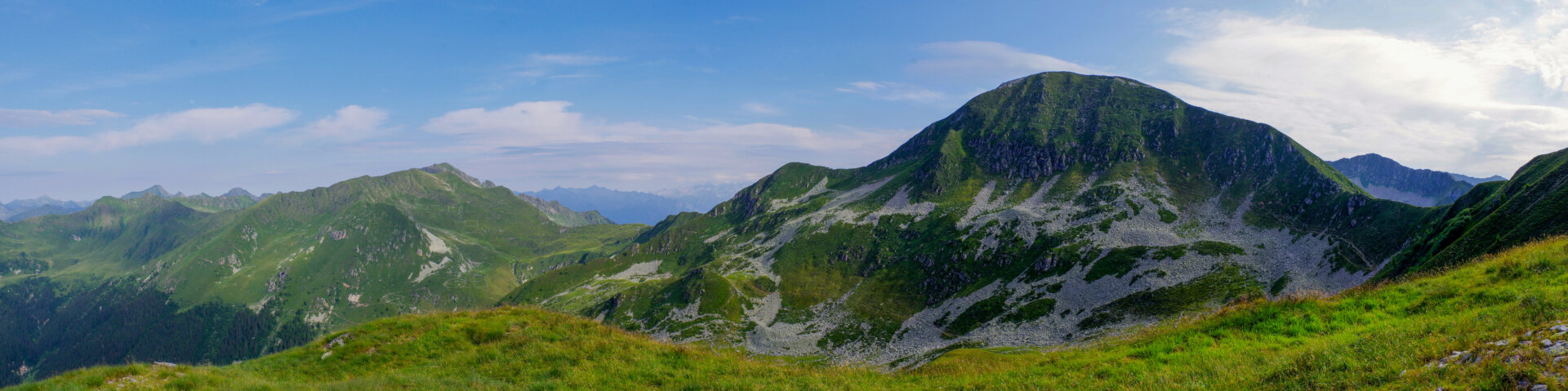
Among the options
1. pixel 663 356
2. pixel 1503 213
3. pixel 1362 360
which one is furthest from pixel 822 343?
pixel 1362 360

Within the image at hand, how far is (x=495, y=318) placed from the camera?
28656mm

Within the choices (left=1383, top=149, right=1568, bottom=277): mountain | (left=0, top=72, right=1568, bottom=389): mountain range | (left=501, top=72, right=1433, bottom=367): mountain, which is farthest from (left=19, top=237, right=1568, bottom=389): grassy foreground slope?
(left=501, top=72, right=1433, bottom=367): mountain

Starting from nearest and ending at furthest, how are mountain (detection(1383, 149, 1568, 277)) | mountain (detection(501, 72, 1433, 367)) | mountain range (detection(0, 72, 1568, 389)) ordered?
1. mountain range (detection(0, 72, 1568, 389))
2. mountain (detection(1383, 149, 1568, 277))
3. mountain (detection(501, 72, 1433, 367))

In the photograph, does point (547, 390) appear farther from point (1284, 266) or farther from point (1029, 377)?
point (1284, 266)

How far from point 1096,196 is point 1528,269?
191 m

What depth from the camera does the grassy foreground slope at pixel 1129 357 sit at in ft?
41.0

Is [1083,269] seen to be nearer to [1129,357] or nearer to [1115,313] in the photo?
[1115,313]

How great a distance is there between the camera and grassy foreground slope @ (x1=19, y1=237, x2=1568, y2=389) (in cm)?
1248

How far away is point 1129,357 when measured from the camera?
18.3m

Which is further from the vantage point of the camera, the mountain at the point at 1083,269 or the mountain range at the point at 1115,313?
the mountain at the point at 1083,269

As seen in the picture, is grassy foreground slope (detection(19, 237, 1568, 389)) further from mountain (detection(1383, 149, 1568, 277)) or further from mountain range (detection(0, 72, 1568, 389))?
mountain (detection(1383, 149, 1568, 277))

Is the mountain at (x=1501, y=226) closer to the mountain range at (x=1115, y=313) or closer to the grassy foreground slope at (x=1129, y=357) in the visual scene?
the mountain range at (x=1115, y=313)

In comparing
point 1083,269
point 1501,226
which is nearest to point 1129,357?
point 1501,226

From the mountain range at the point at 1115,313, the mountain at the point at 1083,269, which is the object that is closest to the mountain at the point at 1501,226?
the mountain range at the point at 1115,313
